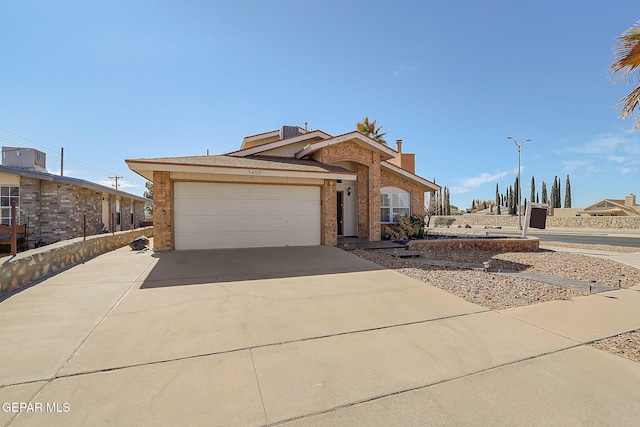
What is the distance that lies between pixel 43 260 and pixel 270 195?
635cm

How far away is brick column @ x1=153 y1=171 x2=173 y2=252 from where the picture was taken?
9664mm

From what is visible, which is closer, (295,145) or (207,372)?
(207,372)

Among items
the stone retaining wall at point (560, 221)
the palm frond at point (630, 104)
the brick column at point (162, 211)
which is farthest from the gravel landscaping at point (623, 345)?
the stone retaining wall at point (560, 221)

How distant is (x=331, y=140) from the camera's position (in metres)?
12.3

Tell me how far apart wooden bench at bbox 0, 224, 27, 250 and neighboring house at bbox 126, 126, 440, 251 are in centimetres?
540

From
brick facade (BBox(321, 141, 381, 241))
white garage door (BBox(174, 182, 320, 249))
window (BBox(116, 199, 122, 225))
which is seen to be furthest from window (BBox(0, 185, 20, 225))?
brick facade (BBox(321, 141, 381, 241))

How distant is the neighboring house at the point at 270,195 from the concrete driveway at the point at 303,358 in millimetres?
4226

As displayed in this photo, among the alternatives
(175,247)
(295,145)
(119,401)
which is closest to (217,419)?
(119,401)

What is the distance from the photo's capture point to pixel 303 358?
11.4ft

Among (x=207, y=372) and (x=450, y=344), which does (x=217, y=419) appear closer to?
(x=207, y=372)

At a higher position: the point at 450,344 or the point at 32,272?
the point at 32,272

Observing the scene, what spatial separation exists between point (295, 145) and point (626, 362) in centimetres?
1233

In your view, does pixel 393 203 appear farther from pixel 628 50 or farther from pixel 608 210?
pixel 608 210

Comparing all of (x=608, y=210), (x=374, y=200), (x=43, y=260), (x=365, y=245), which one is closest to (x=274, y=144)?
(x=374, y=200)
